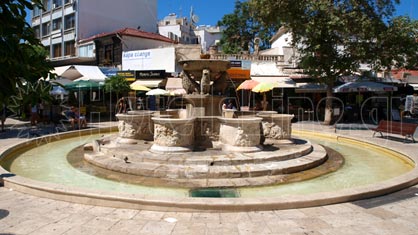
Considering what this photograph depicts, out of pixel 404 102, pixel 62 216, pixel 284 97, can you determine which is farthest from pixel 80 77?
pixel 404 102

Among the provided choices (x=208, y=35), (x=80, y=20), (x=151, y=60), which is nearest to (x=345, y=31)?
(x=151, y=60)

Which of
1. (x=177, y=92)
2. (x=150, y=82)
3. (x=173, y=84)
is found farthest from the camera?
(x=150, y=82)

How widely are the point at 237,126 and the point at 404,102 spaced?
2029 centimetres

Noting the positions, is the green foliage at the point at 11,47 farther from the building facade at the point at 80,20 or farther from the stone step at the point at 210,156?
the building facade at the point at 80,20

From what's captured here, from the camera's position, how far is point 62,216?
14.5 ft

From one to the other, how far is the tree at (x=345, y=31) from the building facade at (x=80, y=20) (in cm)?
2042

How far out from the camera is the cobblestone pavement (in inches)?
159

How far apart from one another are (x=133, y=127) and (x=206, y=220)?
17.5ft

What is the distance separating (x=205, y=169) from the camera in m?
6.55

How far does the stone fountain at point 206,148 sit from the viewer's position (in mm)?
6473

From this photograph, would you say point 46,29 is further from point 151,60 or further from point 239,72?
point 239,72

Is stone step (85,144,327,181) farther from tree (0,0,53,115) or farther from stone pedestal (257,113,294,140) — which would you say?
Answer: tree (0,0,53,115)

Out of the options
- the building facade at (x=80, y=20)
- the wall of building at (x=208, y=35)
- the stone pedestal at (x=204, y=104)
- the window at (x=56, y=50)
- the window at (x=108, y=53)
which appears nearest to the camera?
the stone pedestal at (x=204, y=104)

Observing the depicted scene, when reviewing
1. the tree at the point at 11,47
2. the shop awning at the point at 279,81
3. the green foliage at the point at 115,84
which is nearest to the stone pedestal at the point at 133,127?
the tree at the point at 11,47
